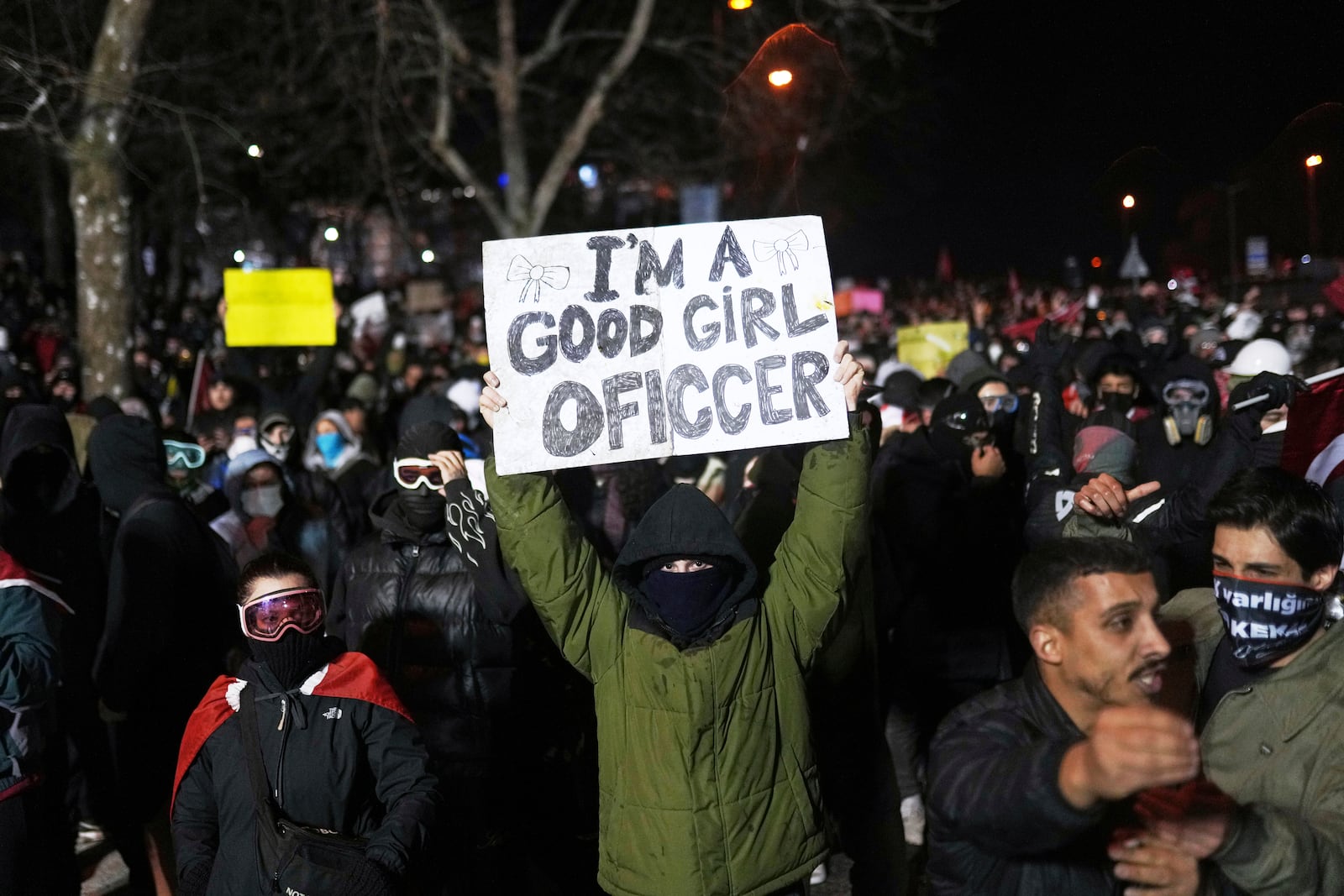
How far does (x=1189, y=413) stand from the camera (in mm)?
7023

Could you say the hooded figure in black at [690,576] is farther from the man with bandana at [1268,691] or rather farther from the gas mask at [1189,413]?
the gas mask at [1189,413]

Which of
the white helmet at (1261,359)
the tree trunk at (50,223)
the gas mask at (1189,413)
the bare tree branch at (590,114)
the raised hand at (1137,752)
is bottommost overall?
the raised hand at (1137,752)

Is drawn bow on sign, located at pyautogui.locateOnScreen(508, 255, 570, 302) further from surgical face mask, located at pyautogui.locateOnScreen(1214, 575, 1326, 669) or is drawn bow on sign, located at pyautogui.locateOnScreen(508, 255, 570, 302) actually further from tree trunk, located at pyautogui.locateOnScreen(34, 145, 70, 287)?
tree trunk, located at pyautogui.locateOnScreen(34, 145, 70, 287)

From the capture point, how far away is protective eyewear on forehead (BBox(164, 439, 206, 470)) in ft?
24.7

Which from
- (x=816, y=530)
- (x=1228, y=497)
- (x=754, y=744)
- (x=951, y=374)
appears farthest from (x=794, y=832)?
(x=951, y=374)

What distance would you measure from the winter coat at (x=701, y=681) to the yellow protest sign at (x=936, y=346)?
8.98m

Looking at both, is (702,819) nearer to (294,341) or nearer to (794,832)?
(794,832)

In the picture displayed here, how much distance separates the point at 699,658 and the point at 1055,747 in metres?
1.44

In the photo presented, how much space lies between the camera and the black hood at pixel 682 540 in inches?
149

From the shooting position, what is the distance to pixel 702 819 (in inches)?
145

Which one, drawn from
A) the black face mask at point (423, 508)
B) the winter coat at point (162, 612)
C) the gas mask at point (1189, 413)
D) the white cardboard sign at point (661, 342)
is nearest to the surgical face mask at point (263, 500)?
the winter coat at point (162, 612)

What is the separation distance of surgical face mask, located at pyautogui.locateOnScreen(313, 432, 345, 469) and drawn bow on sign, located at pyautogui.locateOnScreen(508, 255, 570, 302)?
5.76 meters

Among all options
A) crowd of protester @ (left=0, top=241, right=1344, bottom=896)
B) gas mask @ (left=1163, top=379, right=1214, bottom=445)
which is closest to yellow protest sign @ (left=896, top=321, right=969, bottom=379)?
crowd of protester @ (left=0, top=241, right=1344, bottom=896)

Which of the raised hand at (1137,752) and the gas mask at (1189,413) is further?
the gas mask at (1189,413)
